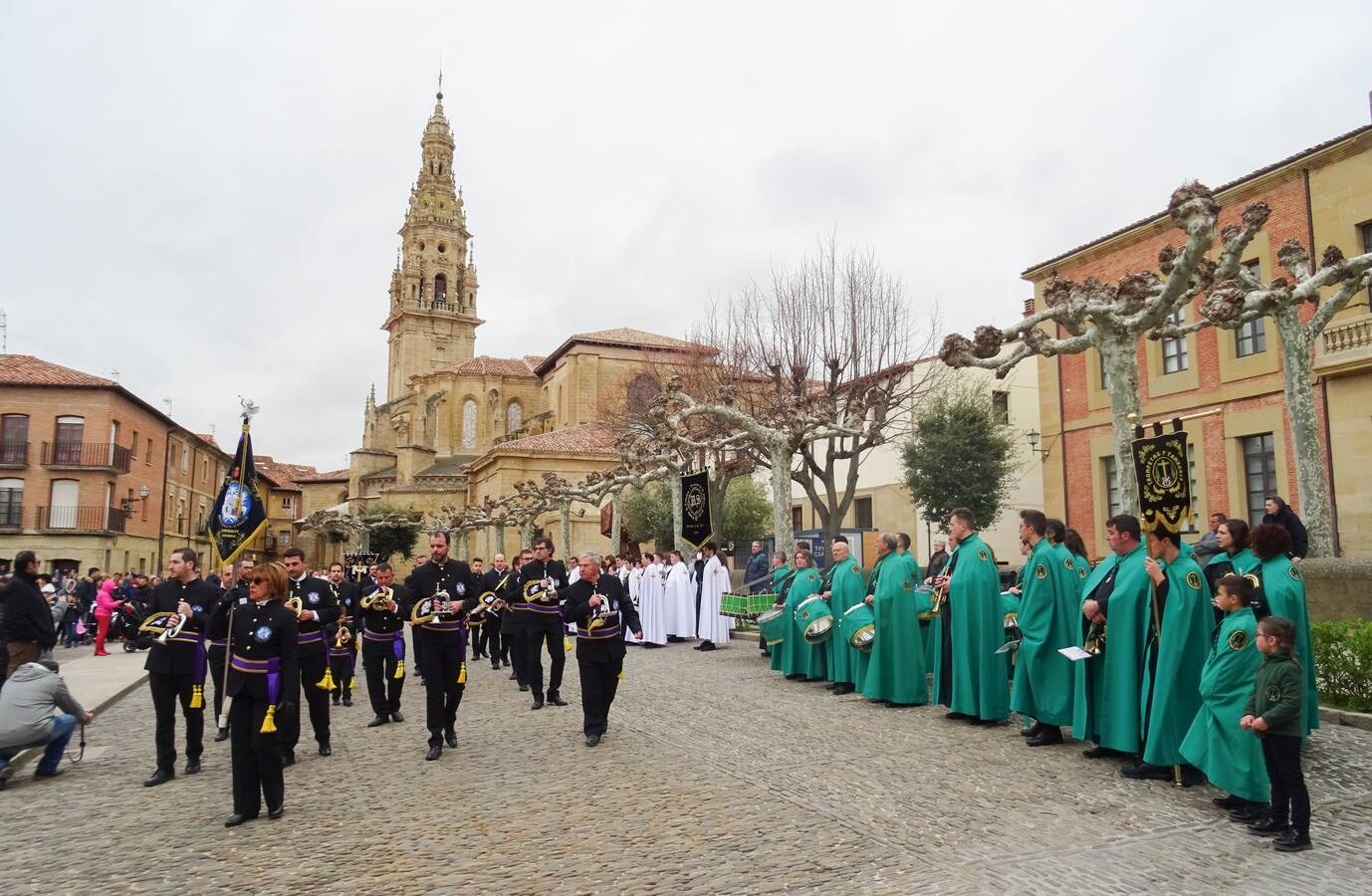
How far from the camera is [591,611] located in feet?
30.8

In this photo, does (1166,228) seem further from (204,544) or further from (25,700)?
(204,544)

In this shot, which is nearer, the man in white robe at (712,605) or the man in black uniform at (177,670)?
the man in black uniform at (177,670)

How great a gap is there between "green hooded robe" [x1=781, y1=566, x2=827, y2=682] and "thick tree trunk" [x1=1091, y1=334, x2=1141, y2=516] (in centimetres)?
433

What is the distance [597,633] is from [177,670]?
3775mm

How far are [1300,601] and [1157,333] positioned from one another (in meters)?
5.33

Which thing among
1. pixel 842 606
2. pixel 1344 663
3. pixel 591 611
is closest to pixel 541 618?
pixel 591 611

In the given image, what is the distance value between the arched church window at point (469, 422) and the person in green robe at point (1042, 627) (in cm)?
7029

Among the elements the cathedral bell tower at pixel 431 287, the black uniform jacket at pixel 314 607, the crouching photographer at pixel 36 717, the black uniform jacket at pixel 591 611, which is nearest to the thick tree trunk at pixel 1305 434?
the black uniform jacket at pixel 591 611

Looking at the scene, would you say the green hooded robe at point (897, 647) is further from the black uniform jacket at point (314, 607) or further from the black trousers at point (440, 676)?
the black uniform jacket at point (314, 607)

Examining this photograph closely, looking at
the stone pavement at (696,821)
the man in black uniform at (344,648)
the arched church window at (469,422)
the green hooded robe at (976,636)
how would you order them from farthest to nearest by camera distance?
the arched church window at (469,422), the man in black uniform at (344,648), the green hooded robe at (976,636), the stone pavement at (696,821)

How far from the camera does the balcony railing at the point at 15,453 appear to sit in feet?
130

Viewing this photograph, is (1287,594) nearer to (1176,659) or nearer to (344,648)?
(1176,659)

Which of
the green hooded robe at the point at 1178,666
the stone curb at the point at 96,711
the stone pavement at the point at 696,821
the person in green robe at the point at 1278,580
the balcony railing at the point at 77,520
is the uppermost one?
the balcony railing at the point at 77,520

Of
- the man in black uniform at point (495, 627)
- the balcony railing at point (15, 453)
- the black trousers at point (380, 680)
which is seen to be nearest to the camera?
the black trousers at point (380, 680)
